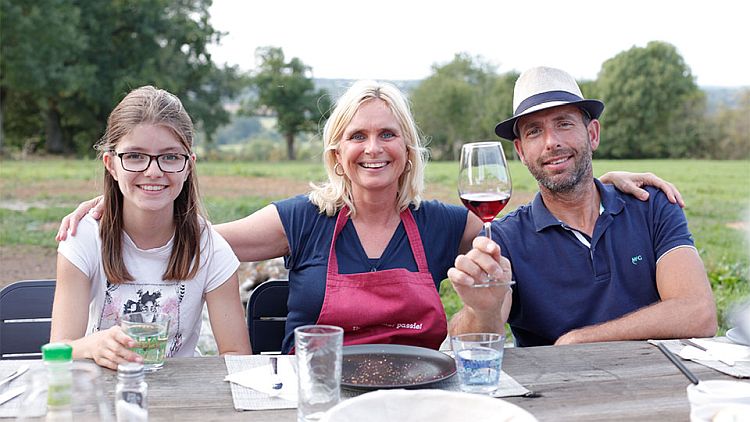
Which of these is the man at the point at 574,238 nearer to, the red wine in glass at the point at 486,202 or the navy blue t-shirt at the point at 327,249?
the navy blue t-shirt at the point at 327,249

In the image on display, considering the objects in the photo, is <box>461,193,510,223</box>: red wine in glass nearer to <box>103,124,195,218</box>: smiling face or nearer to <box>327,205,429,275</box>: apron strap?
<box>327,205,429,275</box>: apron strap

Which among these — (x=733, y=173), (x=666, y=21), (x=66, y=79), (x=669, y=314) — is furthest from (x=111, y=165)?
(x=66, y=79)

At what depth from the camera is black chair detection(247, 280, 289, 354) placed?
9.25 feet

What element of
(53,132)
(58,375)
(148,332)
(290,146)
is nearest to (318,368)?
(58,375)

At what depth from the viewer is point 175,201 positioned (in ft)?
8.27

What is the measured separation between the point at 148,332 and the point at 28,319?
0.99 meters

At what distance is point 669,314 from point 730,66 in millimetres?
6360

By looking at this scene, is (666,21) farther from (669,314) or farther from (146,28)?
(146,28)

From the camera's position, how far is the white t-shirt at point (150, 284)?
→ 234 cm

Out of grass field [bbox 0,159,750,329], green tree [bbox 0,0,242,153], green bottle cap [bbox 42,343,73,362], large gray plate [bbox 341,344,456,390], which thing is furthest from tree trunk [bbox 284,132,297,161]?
green bottle cap [bbox 42,343,73,362]

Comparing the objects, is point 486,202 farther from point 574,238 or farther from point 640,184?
point 640,184

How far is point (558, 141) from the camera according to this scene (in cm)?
269

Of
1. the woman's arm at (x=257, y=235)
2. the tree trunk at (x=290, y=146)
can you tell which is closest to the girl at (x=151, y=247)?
the woman's arm at (x=257, y=235)

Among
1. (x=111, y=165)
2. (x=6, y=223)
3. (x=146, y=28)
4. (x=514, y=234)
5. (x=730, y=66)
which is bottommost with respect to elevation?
(x=6, y=223)
